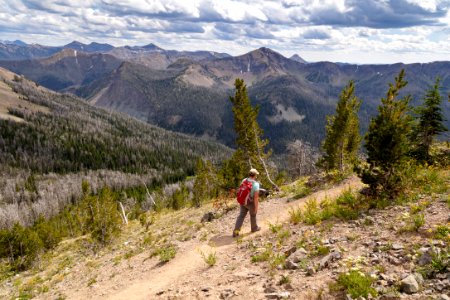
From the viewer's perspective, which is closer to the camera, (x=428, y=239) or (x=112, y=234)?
(x=428, y=239)

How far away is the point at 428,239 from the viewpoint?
407 inches

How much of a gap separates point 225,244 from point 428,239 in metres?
9.06

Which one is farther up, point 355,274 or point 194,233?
point 355,274

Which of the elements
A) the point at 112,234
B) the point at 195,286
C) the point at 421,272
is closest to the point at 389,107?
the point at 421,272

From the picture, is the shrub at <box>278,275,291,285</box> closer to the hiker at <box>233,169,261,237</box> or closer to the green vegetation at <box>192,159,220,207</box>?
the hiker at <box>233,169,261,237</box>

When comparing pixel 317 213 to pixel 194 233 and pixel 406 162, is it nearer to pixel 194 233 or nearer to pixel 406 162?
pixel 406 162

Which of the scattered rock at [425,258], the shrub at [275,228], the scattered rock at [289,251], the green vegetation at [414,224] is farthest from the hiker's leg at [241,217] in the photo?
the scattered rock at [425,258]

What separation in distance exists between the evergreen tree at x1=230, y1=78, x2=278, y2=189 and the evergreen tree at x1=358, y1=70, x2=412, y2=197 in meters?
14.3

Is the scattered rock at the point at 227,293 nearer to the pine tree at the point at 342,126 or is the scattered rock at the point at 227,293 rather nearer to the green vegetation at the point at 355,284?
the green vegetation at the point at 355,284

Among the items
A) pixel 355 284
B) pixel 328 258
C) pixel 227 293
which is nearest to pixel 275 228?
pixel 328 258

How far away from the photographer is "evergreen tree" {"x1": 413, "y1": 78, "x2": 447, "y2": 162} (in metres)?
28.0

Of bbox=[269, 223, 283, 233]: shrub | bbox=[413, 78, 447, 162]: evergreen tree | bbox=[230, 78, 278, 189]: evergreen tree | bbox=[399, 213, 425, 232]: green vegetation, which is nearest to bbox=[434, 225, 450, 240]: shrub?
bbox=[399, 213, 425, 232]: green vegetation

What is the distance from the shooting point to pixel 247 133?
103 feet

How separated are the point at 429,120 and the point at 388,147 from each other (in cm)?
1864
